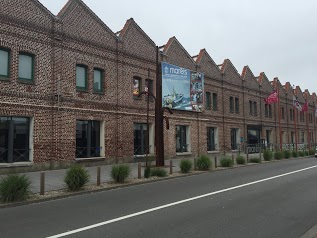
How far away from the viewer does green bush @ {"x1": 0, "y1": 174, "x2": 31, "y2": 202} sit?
9.65m

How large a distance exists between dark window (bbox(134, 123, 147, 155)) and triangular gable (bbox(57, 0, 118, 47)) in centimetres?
607

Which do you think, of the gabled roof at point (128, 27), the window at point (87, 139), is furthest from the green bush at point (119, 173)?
the gabled roof at point (128, 27)

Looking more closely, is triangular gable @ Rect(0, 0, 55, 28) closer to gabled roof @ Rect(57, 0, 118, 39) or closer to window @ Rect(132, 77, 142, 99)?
gabled roof @ Rect(57, 0, 118, 39)

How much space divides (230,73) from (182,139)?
11096 mm

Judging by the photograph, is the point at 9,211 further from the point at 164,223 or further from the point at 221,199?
the point at 221,199

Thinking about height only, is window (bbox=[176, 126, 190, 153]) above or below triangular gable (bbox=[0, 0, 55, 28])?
below

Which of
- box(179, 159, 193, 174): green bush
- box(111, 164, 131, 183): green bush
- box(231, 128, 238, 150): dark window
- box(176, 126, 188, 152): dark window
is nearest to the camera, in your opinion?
box(111, 164, 131, 183): green bush

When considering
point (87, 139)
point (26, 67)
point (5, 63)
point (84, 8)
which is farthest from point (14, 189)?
point (84, 8)

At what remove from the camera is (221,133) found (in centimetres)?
3303

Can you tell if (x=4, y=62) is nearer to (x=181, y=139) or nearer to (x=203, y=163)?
(x=203, y=163)

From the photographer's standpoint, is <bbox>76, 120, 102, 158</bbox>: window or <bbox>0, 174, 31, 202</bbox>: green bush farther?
<bbox>76, 120, 102, 158</bbox>: window

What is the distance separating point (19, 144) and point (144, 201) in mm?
10362

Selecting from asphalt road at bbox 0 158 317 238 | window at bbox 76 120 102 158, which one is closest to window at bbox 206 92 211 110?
window at bbox 76 120 102 158

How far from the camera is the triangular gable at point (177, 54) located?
27.8 m
